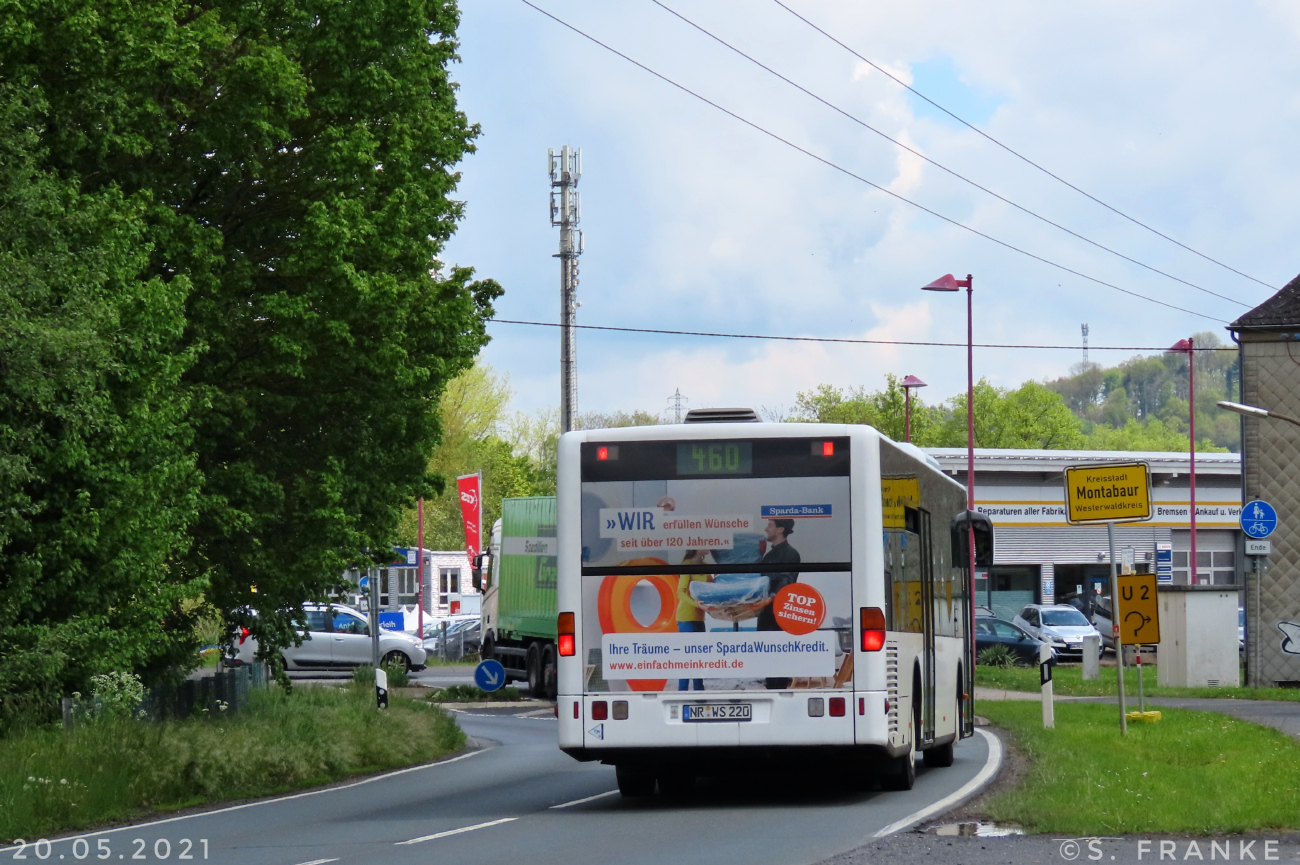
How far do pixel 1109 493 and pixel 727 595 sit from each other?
7985 mm

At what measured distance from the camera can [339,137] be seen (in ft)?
64.2

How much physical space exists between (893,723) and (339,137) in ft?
31.9

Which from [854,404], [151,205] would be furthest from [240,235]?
[854,404]

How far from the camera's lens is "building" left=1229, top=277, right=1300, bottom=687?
33250 mm

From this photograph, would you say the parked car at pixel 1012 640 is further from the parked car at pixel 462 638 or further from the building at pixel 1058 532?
the building at pixel 1058 532

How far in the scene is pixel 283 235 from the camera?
20.3 meters

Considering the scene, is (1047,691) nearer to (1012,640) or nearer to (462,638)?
(1012,640)

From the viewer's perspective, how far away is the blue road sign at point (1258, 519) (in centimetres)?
3016

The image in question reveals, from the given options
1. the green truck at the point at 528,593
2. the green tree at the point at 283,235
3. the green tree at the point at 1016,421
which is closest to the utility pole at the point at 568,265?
the green truck at the point at 528,593

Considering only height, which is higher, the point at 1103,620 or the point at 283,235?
the point at 283,235

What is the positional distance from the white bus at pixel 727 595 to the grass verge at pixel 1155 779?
1.56 meters

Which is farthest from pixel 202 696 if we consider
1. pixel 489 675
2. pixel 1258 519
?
pixel 1258 519

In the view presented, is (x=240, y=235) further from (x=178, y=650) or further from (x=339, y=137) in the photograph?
(x=178, y=650)

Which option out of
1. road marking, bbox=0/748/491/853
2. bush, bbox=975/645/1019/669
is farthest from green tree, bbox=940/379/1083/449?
road marking, bbox=0/748/491/853
